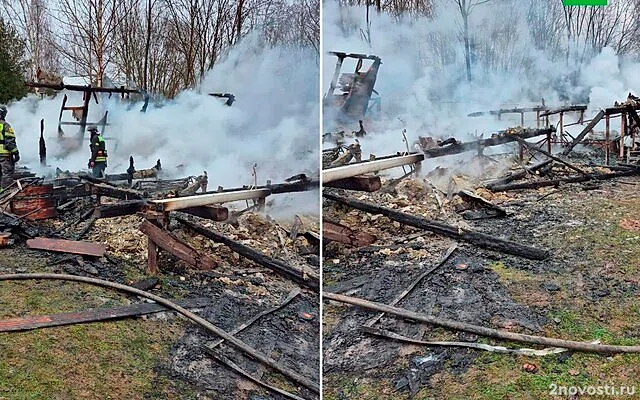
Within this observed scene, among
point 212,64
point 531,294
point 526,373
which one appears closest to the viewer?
point 526,373

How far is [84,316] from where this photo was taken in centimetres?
209

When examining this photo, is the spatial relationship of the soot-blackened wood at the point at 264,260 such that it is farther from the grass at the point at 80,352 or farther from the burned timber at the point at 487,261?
the grass at the point at 80,352

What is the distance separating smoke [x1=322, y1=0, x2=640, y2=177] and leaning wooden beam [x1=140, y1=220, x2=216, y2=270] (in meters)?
0.77

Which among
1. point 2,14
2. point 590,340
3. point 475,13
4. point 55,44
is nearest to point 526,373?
point 590,340

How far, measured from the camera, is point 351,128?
7.34 feet

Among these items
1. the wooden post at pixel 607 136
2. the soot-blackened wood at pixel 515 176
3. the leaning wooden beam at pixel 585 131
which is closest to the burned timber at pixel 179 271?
the soot-blackened wood at pixel 515 176

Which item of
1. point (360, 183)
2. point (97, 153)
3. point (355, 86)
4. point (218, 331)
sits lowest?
point (218, 331)

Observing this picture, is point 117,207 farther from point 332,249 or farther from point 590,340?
point 590,340

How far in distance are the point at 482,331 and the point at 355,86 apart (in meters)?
1.01

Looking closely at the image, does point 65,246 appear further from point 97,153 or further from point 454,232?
point 454,232

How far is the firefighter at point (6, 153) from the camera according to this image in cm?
200

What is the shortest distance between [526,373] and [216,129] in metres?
1.43

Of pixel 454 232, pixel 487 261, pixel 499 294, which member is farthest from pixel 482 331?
pixel 454 232

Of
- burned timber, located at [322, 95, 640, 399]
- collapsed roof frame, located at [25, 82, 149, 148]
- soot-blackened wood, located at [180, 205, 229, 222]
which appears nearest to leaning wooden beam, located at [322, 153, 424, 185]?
burned timber, located at [322, 95, 640, 399]
